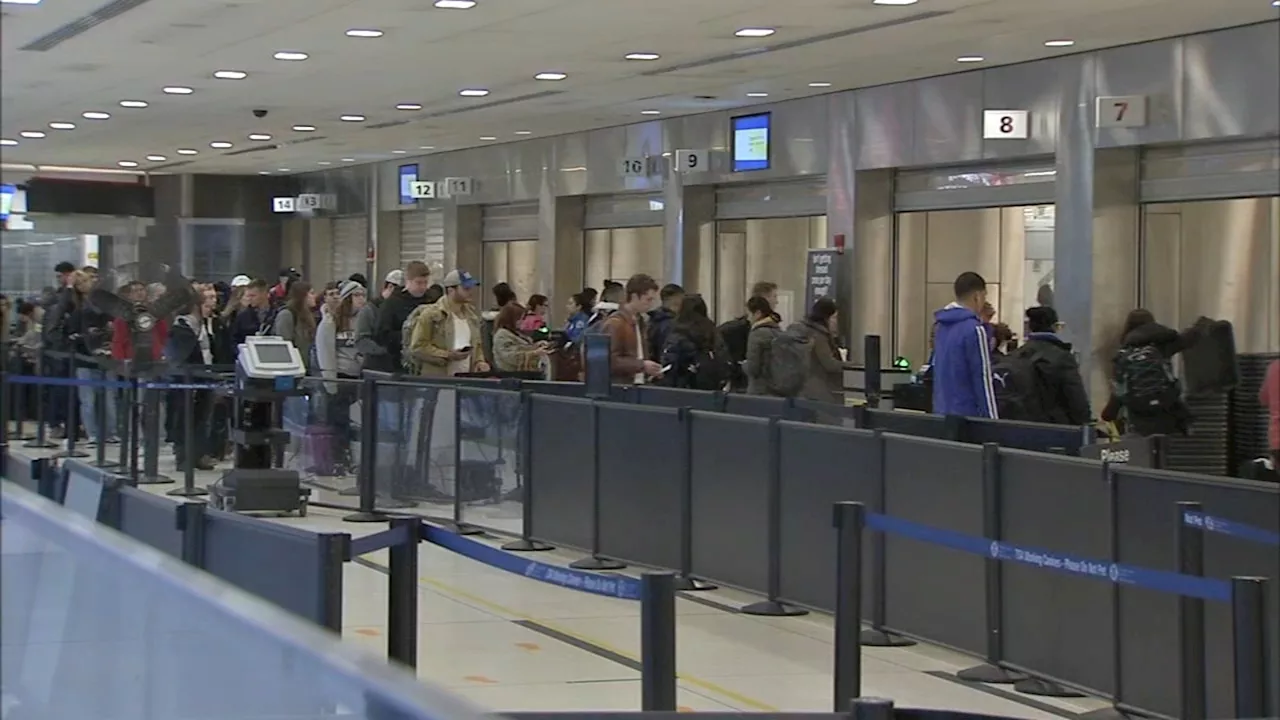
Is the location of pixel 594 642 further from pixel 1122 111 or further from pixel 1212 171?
pixel 1122 111

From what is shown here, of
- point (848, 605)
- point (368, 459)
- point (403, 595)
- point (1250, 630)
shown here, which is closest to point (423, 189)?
point (368, 459)

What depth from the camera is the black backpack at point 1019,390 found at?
12781mm

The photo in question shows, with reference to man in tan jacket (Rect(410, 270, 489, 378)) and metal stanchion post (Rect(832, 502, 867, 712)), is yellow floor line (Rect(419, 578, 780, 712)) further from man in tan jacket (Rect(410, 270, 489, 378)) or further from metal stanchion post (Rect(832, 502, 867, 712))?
man in tan jacket (Rect(410, 270, 489, 378))

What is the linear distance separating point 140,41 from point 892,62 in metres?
7.28

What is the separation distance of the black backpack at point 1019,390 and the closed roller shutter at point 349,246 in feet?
83.7

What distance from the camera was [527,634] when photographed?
10.5 meters

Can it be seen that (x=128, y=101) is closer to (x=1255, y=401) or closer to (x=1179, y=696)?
(x=1255, y=401)

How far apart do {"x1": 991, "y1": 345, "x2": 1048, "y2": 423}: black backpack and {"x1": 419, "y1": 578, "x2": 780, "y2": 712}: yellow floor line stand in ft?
12.0

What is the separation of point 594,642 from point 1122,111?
920 centimetres

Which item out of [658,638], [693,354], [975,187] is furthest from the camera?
[975,187]

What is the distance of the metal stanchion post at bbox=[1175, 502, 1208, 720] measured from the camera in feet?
23.1

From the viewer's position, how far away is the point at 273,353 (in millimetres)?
15930

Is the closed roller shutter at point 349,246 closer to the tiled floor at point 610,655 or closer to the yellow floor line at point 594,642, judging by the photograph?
the yellow floor line at point 594,642

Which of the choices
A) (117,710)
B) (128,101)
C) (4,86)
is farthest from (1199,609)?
(128,101)
